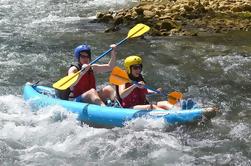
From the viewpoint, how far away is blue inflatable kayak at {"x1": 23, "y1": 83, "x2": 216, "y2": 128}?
7.18 meters

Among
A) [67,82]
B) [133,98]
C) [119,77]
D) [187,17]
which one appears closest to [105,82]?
[67,82]

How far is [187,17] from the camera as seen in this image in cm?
1648

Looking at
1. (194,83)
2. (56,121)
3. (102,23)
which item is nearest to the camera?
(56,121)

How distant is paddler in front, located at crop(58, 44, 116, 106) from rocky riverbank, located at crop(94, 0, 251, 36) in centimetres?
689

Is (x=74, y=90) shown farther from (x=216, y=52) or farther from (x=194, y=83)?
(x=216, y=52)

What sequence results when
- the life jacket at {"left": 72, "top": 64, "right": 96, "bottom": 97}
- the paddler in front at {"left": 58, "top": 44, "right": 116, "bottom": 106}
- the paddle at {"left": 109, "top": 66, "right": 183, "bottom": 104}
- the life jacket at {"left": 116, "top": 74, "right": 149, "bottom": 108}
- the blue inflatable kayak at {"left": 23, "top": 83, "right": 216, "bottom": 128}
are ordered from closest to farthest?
the blue inflatable kayak at {"left": 23, "top": 83, "right": 216, "bottom": 128}
the paddle at {"left": 109, "top": 66, "right": 183, "bottom": 104}
the life jacket at {"left": 116, "top": 74, "right": 149, "bottom": 108}
the paddler in front at {"left": 58, "top": 44, "right": 116, "bottom": 106}
the life jacket at {"left": 72, "top": 64, "right": 96, "bottom": 97}

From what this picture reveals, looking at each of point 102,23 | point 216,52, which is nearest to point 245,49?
point 216,52

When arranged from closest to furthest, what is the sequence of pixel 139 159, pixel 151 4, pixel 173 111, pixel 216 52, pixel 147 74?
pixel 139 159, pixel 173 111, pixel 147 74, pixel 216 52, pixel 151 4

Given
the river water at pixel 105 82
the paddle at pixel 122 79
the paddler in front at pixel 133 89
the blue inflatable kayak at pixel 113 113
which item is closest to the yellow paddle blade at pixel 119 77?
the paddle at pixel 122 79

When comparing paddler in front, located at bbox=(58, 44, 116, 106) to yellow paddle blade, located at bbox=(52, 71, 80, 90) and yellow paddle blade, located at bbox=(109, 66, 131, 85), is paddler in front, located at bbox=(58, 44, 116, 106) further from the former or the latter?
yellow paddle blade, located at bbox=(109, 66, 131, 85)

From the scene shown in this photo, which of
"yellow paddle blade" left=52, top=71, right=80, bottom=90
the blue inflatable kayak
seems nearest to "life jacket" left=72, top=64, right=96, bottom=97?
"yellow paddle blade" left=52, top=71, right=80, bottom=90

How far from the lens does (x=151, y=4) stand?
1925 cm

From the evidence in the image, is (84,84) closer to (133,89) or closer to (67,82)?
(67,82)

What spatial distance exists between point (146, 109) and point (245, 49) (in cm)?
641
